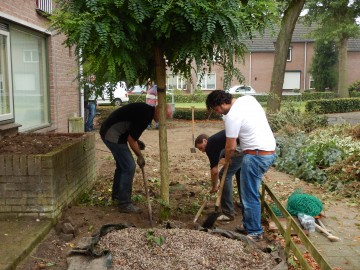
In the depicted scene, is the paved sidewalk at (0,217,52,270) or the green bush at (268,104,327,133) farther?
the green bush at (268,104,327,133)

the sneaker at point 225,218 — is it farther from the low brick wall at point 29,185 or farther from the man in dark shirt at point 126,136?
the low brick wall at point 29,185

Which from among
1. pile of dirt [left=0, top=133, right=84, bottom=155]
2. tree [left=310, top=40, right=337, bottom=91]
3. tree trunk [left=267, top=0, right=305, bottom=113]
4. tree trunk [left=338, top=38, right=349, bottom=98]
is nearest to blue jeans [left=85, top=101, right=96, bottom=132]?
tree trunk [left=267, top=0, right=305, bottom=113]

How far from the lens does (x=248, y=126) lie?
15.1 ft

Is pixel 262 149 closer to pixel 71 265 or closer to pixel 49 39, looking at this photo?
pixel 71 265

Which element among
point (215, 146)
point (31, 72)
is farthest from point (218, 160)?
point (31, 72)

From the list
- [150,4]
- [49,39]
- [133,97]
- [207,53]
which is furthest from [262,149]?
[133,97]

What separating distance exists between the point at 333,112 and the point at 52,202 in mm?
24617

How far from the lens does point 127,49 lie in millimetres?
4316

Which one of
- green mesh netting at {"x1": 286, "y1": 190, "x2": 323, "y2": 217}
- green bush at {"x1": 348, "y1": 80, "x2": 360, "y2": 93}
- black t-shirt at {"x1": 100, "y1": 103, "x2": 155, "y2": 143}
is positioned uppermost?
green bush at {"x1": 348, "y1": 80, "x2": 360, "y2": 93}

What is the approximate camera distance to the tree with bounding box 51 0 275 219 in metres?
3.98

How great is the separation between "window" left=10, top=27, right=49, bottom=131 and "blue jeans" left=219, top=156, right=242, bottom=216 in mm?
4513

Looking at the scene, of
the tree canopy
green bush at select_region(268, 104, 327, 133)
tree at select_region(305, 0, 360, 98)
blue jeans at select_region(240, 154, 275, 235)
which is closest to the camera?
the tree canopy

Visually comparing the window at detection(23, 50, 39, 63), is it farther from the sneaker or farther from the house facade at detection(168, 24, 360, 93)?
the house facade at detection(168, 24, 360, 93)

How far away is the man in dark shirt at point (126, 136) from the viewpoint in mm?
5461
